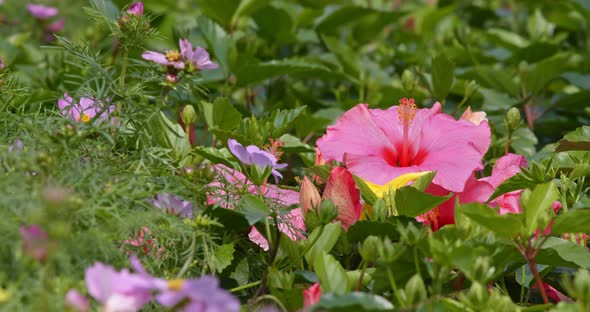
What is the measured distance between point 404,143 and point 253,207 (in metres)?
0.30

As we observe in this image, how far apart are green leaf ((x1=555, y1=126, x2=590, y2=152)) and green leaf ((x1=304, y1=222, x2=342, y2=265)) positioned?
418mm

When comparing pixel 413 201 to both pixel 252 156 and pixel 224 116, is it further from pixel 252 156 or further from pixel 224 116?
pixel 224 116

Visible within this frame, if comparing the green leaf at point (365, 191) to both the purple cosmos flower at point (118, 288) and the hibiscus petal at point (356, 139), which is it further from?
the purple cosmos flower at point (118, 288)

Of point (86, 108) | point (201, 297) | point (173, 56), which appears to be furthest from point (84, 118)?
point (201, 297)

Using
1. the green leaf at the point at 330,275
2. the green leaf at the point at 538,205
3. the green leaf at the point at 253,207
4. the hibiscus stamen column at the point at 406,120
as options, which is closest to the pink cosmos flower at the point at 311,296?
the green leaf at the point at 330,275

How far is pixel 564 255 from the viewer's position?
108 cm

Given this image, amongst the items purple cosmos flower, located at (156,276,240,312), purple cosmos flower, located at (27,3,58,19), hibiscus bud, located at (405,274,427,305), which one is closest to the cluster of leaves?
hibiscus bud, located at (405,274,427,305)

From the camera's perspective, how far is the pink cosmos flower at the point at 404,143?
3.90 feet

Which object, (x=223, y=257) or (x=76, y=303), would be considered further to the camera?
(x=223, y=257)

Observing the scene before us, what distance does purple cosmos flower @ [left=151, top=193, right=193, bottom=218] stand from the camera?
1051mm

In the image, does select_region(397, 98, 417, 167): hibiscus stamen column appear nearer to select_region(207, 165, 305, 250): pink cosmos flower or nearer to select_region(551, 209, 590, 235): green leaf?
select_region(207, 165, 305, 250): pink cosmos flower

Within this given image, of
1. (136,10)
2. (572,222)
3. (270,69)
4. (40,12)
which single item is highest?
(136,10)

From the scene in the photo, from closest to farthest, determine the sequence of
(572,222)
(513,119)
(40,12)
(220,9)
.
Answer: (572,222), (513,119), (220,9), (40,12)

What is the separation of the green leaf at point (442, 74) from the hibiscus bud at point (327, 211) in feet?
1.80
